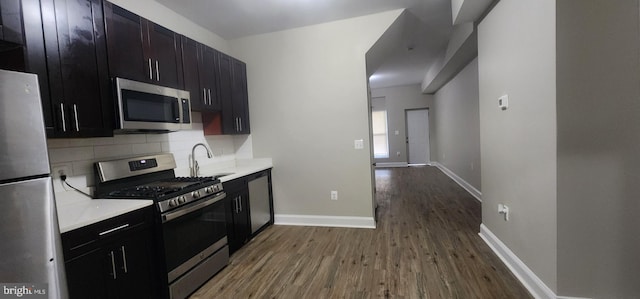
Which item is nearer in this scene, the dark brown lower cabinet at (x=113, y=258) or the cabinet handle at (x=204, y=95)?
the dark brown lower cabinet at (x=113, y=258)

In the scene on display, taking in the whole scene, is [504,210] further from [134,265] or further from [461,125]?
[461,125]

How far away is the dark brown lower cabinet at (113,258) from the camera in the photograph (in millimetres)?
1410

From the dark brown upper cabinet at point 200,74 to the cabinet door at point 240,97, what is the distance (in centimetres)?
36

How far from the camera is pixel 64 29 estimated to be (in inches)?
65.1

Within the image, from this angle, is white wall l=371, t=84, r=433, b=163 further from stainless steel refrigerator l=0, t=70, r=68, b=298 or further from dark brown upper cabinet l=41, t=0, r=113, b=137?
stainless steel refrigerator l=0, t=70, r=68, b=298

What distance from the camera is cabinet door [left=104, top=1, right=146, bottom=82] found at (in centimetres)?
192

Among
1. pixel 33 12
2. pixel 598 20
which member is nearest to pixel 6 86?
pixel 33 12

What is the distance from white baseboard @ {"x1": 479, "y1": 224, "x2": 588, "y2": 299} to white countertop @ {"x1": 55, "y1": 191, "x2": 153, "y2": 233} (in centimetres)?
275

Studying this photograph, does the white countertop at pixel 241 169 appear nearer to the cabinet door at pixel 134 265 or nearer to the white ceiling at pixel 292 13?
the cabinet door at pixel 134 265

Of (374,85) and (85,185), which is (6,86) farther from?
(374,85)

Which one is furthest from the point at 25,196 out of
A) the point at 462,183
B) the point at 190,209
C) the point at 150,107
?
the point at 462,183

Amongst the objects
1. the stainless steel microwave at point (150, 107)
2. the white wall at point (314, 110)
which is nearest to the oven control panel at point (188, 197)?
the stainless steel microwave at point (150, 107)

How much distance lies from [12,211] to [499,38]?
3264 millimetres

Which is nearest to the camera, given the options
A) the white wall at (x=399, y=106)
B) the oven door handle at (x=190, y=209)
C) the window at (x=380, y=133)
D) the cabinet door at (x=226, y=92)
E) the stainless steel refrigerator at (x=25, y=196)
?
the stainless steel refrigerator at (x=25, y=196)
